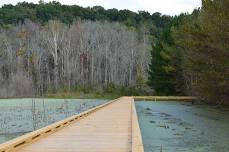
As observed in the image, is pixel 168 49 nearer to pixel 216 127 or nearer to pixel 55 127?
pixel 216 127

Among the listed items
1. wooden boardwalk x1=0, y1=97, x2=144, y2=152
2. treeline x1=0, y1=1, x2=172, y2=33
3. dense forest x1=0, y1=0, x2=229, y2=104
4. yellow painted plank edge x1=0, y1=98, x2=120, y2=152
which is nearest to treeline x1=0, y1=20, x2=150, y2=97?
dense forest x1=0, y1=0, x2=229, y2=104

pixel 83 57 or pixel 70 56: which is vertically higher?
pixel 70 56

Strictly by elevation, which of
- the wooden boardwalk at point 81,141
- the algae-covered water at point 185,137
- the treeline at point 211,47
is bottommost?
the algae-covered water at point 185,137

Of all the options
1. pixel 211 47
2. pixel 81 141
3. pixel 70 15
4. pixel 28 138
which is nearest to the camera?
pixel 28 138

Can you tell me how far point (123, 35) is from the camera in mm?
64438

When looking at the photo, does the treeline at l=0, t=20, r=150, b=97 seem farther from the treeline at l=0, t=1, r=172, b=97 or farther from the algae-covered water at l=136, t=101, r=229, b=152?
the algae-covered water at l=136, t=101, r=229, b=152

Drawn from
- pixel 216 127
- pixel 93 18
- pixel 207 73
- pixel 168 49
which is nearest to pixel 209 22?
pixel 207 73

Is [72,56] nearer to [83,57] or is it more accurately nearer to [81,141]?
[83,57]

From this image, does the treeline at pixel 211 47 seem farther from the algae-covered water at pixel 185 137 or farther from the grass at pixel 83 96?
the grass at pixel 83 96

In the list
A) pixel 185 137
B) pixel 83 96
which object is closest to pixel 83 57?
pixel 83 96

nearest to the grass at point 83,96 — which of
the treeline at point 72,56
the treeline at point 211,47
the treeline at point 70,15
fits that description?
the treeline at point 72,56

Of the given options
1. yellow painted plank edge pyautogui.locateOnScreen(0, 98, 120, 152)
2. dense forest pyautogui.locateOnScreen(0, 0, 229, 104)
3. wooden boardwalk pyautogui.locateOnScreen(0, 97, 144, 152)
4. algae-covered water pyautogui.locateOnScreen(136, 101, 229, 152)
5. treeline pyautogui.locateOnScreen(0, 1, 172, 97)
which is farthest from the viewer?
treeline pyautogui.locateOnScreen(0, 1, 172, 97)

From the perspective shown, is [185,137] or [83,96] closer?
[185,137]

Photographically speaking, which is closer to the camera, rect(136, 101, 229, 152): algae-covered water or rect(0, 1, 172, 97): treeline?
rect(136, 101, 229, 152): algae-covered water
